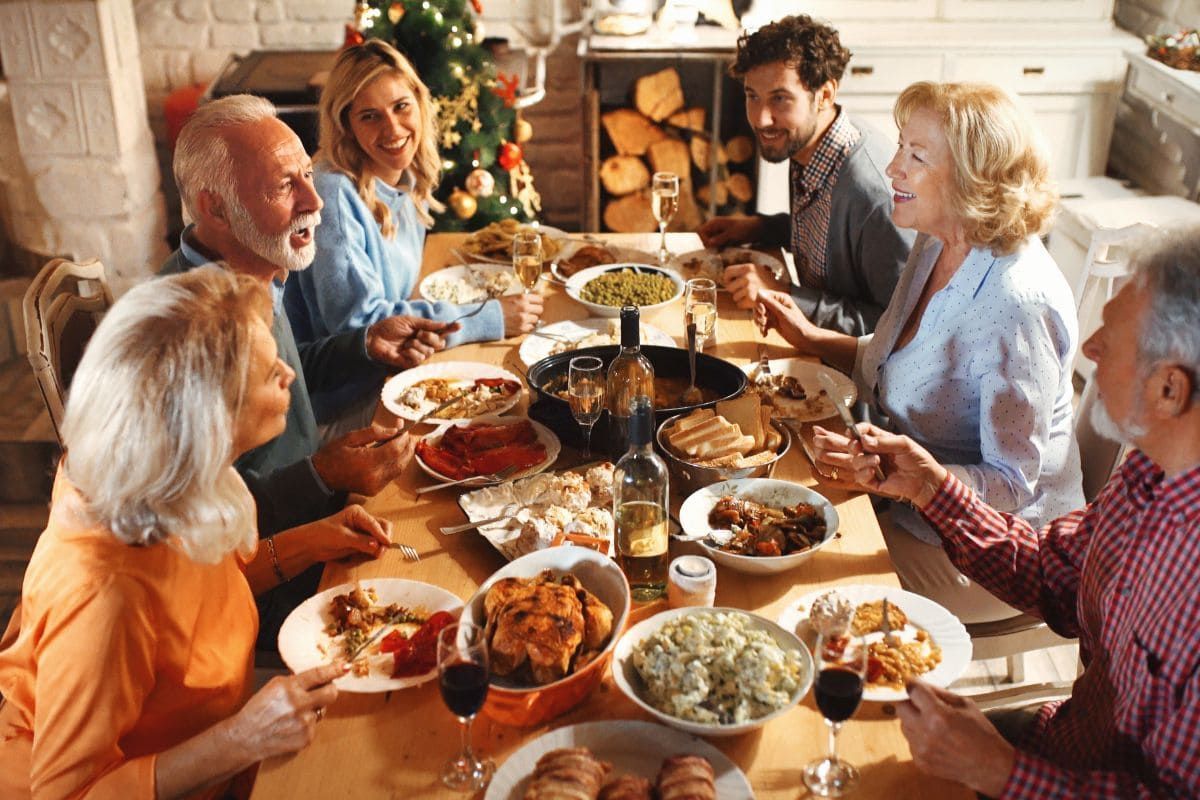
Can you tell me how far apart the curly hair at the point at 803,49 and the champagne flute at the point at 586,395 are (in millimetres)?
1406

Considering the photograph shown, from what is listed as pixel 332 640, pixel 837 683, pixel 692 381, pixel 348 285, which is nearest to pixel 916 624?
pixel 837 683

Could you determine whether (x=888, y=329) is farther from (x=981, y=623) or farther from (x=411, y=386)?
(x=411, y=386)

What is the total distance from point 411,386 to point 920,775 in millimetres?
1372

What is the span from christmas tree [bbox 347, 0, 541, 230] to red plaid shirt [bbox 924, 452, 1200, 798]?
8.43 feet

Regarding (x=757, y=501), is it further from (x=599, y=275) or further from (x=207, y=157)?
(x=207, y=157)

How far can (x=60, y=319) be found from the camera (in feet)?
7.24

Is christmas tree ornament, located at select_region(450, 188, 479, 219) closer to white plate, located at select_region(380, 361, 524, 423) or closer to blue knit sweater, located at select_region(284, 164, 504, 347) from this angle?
blue knit sweater, located at select_region(284, 164, 504, 347)

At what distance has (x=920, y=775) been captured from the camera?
1353mm

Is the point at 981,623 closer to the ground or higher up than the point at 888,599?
closer to the ground

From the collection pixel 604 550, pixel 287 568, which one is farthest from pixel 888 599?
pixel 287 568

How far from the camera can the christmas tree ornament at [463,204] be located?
395 centimetres

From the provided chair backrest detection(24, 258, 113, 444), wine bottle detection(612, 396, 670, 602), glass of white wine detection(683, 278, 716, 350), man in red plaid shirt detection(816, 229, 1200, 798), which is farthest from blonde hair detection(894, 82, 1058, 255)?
chair backrest detection(24, 258, 113, 444)

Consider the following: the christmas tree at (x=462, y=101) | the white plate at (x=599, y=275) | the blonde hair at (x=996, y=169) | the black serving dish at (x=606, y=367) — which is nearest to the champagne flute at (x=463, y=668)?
the black serving dish at (x=606, y=367)

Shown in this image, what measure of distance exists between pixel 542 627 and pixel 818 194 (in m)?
1.94
